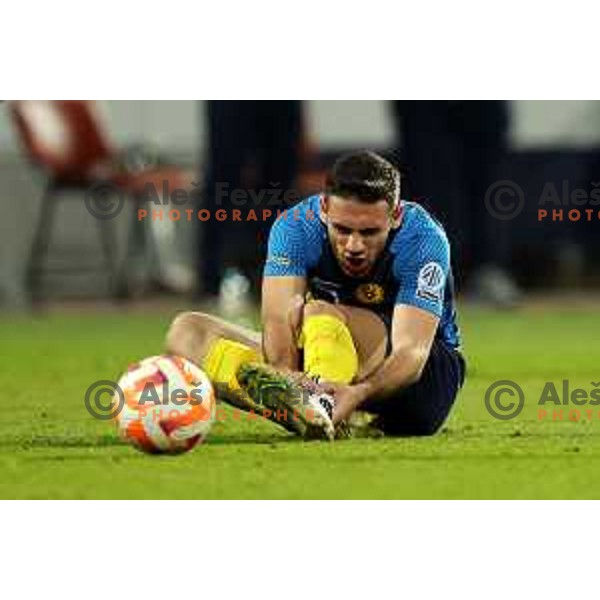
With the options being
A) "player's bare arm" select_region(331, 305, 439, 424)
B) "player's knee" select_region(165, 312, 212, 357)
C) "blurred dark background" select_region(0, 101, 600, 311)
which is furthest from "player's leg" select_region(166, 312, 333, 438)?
"blurred dark background" select_region(0, 101, 600, 311)

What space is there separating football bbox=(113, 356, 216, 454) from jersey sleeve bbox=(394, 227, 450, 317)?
68 centimetres

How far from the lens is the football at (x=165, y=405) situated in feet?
18.1

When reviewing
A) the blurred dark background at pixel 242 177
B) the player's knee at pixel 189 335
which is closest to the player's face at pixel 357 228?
→ the player's knee at pixel 189 335

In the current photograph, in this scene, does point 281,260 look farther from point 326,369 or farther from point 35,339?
point 35,339

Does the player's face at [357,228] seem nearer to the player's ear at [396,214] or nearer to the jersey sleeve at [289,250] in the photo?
the player's ear at [396,214]

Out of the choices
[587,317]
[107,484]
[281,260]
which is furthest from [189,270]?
[107,484]

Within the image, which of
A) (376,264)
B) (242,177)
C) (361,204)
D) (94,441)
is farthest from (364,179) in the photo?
(242,177)

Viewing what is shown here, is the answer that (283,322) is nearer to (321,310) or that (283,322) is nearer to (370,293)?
(321,310)

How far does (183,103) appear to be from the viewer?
12172mm

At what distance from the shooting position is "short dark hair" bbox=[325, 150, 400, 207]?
18.9 feet

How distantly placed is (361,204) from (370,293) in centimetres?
37

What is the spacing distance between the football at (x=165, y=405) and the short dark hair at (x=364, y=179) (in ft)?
2.30

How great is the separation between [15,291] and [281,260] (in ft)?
20.3

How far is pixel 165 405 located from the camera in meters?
5.51
